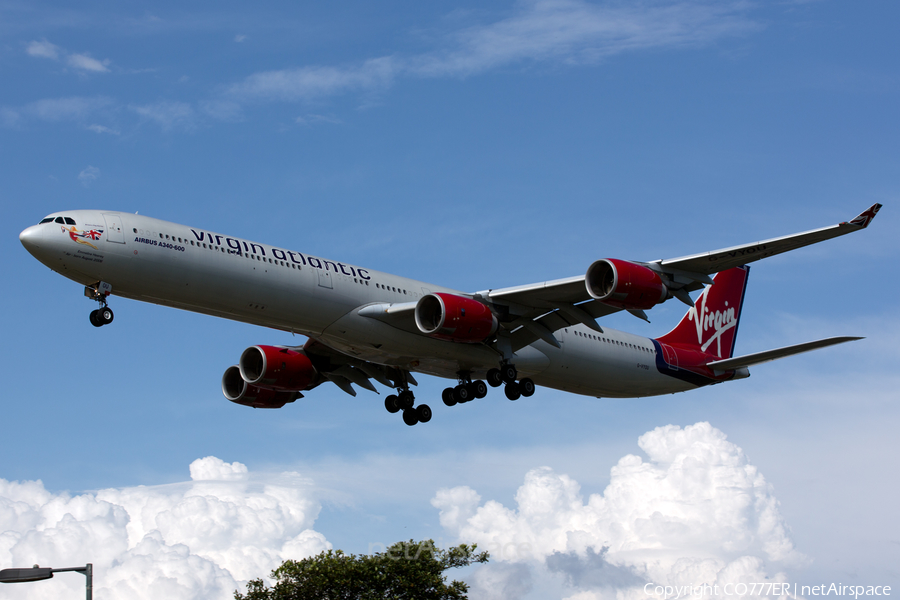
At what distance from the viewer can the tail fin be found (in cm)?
4759

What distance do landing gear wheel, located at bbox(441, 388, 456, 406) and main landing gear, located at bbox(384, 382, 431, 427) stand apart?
2.72m

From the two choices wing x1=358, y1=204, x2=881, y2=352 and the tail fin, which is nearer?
wing x1=358, y1=204, x2=881, y2=352

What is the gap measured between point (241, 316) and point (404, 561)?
2088 centimetres

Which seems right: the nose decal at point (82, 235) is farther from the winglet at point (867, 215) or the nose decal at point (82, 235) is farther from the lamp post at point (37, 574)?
the winglet at point (867, 215)

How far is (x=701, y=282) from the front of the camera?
3316 cm

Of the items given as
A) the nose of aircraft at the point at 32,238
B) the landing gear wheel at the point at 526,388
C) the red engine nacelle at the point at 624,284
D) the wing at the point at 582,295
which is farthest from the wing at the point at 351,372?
the nose of aircraft at the point at 32,238

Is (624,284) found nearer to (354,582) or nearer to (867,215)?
(867,215)

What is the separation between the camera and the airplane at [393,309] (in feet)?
98.9

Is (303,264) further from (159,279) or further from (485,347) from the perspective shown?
(485,347)

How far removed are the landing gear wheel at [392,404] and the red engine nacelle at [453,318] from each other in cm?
827

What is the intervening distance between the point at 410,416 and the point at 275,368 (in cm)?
629

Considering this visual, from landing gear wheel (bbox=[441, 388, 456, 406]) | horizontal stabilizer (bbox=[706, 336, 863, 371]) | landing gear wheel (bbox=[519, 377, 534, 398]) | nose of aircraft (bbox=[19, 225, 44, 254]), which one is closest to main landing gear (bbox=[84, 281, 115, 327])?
nose of aircraft (bbox=[19, 225, 44, 254])

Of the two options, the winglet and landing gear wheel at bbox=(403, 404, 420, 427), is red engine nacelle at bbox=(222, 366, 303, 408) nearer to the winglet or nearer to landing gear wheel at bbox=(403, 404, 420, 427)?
landing gear wheel at bbox=(403, 404, 420, 427)

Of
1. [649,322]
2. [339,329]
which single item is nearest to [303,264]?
[339,329]
